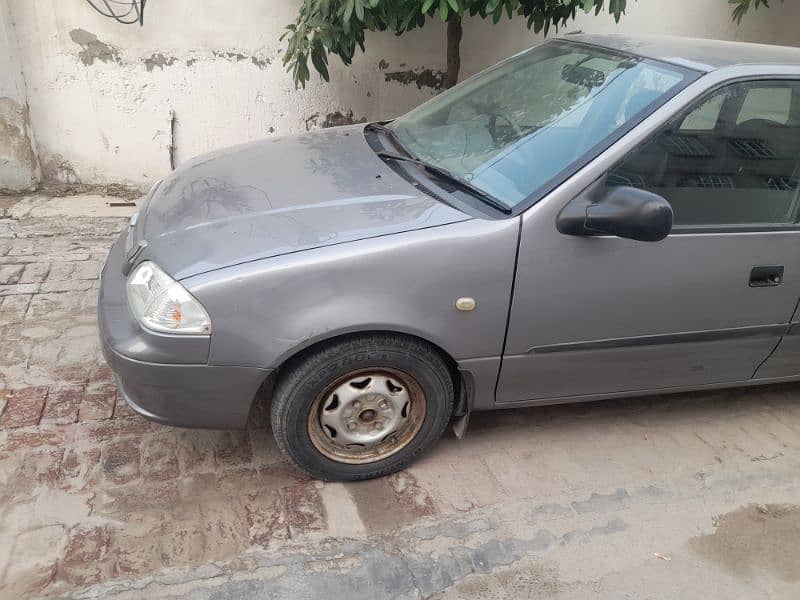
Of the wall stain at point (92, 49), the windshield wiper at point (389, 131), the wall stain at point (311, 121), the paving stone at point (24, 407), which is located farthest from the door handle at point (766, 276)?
the wall stain at point (92, 49)

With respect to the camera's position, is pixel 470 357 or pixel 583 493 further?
pixel 583 493

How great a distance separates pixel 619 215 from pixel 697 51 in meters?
1.11

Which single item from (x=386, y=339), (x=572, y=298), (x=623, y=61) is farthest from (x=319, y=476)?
(x=623, y=61)

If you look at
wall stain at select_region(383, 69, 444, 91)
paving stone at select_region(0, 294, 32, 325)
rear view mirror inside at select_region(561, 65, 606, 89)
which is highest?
rear view mirror inside at select_region(561, 65, 606, 89)

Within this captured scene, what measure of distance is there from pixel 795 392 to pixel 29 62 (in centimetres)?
581

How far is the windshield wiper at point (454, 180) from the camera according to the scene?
258 cm

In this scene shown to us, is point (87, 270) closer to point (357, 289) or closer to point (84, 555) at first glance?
point (84, 555)

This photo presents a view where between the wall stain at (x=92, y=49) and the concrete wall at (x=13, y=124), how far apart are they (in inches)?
17.6

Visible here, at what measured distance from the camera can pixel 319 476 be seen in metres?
2.77

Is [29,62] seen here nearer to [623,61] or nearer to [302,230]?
[302,230]

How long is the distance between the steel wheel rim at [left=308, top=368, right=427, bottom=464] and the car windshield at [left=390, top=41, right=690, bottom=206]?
0.85 metres

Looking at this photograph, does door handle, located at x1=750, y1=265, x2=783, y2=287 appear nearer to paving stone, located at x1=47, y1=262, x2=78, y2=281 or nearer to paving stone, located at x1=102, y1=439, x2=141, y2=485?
paving stone, located at x1=102, y1=439, x2=141, y2=485

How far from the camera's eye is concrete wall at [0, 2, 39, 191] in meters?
4.99

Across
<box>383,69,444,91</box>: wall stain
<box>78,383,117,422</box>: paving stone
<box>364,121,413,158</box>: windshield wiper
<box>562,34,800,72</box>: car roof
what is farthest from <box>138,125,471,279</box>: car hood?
<box>383,69,444,91</box>: wall stain
